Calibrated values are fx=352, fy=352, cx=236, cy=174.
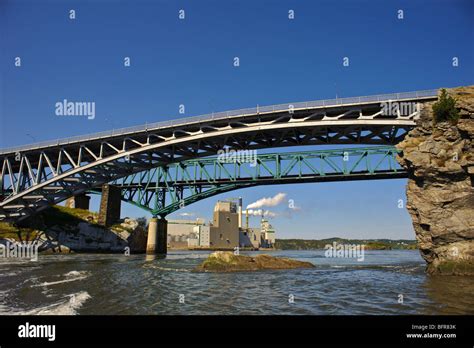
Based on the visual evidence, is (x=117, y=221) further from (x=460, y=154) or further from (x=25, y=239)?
(x=460, y=154)

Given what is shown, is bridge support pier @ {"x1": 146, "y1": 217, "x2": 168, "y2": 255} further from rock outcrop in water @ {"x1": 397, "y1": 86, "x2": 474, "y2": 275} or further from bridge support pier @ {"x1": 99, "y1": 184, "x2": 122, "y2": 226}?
rock outcrop in water @ {"x1": 397, "y1": 86, "x2": 474, "y2": 275}

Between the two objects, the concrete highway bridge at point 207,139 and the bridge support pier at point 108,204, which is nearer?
the concrete highway bridge at point 207,139

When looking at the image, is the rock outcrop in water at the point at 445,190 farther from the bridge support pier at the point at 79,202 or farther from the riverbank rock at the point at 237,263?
the bridge support pier at the point at 79,202

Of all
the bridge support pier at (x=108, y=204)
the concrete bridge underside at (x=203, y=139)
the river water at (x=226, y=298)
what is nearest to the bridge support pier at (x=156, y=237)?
the bridge support pier at (x=108, y=204)

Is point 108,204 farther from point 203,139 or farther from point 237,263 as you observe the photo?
point 237,263

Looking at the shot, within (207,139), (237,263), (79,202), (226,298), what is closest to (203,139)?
(207,139)

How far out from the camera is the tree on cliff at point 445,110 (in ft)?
85.6

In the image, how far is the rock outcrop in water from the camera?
24688 millimetres

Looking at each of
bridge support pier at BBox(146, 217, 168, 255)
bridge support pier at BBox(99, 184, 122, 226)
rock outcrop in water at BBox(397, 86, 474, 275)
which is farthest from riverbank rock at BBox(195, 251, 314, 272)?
bridge support pier at BBox(99, 184, 122, 226)

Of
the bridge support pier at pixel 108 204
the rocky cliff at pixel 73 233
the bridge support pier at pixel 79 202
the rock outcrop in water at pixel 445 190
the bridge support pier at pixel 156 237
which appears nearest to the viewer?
the rock outcrop in water at pixel 445 190

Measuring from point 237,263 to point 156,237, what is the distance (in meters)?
44.9

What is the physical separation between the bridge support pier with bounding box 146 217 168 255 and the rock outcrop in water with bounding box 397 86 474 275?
5285cm

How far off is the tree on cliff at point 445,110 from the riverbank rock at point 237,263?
58.9 feet
